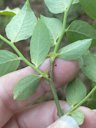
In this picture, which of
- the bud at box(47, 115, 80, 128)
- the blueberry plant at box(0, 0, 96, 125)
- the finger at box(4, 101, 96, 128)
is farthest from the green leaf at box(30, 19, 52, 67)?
the finger at box(4, 101, 96, 128)

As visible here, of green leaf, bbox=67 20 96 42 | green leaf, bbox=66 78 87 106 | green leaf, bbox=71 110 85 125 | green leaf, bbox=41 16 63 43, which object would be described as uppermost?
green leaf, bbox=41 16 63 43

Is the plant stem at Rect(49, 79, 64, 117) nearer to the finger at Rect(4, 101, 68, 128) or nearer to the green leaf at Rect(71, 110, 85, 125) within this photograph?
the green leaf at Rect(71, 110, 85, 125)

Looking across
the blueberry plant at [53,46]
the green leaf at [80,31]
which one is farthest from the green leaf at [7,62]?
the green leaf at [80,31]

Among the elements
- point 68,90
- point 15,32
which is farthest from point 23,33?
point 68,90

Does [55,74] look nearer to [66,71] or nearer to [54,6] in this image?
[66,71]

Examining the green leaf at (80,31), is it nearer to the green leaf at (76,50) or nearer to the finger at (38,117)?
the green leaf at (76,50)

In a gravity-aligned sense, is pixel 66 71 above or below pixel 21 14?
below

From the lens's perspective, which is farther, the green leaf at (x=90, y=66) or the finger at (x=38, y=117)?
the finger at (x=38, y=117)
